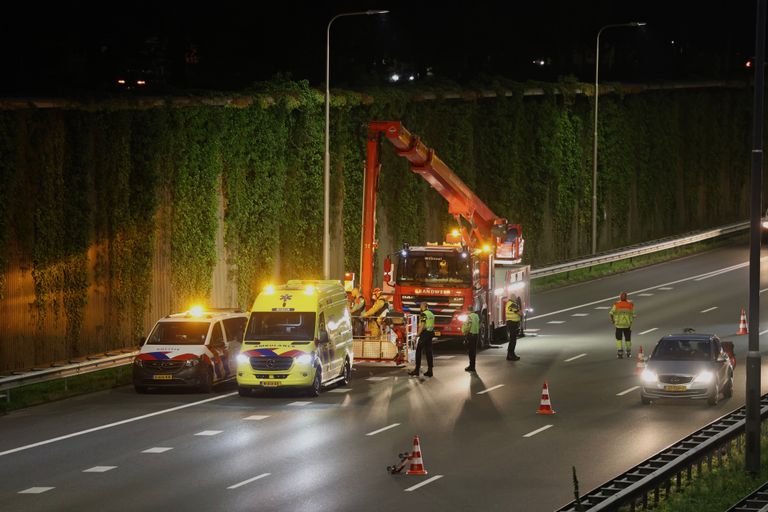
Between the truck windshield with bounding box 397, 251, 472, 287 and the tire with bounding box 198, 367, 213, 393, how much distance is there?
9077 mm

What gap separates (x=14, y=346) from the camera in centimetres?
3750

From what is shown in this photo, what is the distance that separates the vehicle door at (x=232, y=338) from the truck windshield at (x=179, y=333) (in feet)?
2.68

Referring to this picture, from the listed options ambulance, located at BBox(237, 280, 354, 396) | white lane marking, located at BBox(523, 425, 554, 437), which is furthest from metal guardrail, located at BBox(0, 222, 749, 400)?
white lane marking, located at BBox(523, 425, 554, 437)

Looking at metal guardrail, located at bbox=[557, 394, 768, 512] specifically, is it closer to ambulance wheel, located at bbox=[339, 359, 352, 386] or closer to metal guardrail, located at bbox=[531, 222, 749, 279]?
ambulance wheel, located at bbox=[339, 359, 352, 386]

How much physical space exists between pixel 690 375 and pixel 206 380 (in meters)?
10.7

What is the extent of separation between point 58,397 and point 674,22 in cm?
7413

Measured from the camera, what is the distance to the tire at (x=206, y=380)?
109ft

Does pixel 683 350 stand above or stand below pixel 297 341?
below

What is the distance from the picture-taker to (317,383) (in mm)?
32781

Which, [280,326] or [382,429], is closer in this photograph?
[382,429]

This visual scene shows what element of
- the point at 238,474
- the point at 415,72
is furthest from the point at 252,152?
the point at 415,72

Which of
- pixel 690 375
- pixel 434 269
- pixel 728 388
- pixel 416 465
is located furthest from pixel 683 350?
pixel 416 465

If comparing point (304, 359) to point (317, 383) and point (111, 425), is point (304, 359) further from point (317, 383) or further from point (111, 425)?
point (111, 425)

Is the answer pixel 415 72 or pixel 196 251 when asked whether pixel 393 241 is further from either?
pixel 415 72
